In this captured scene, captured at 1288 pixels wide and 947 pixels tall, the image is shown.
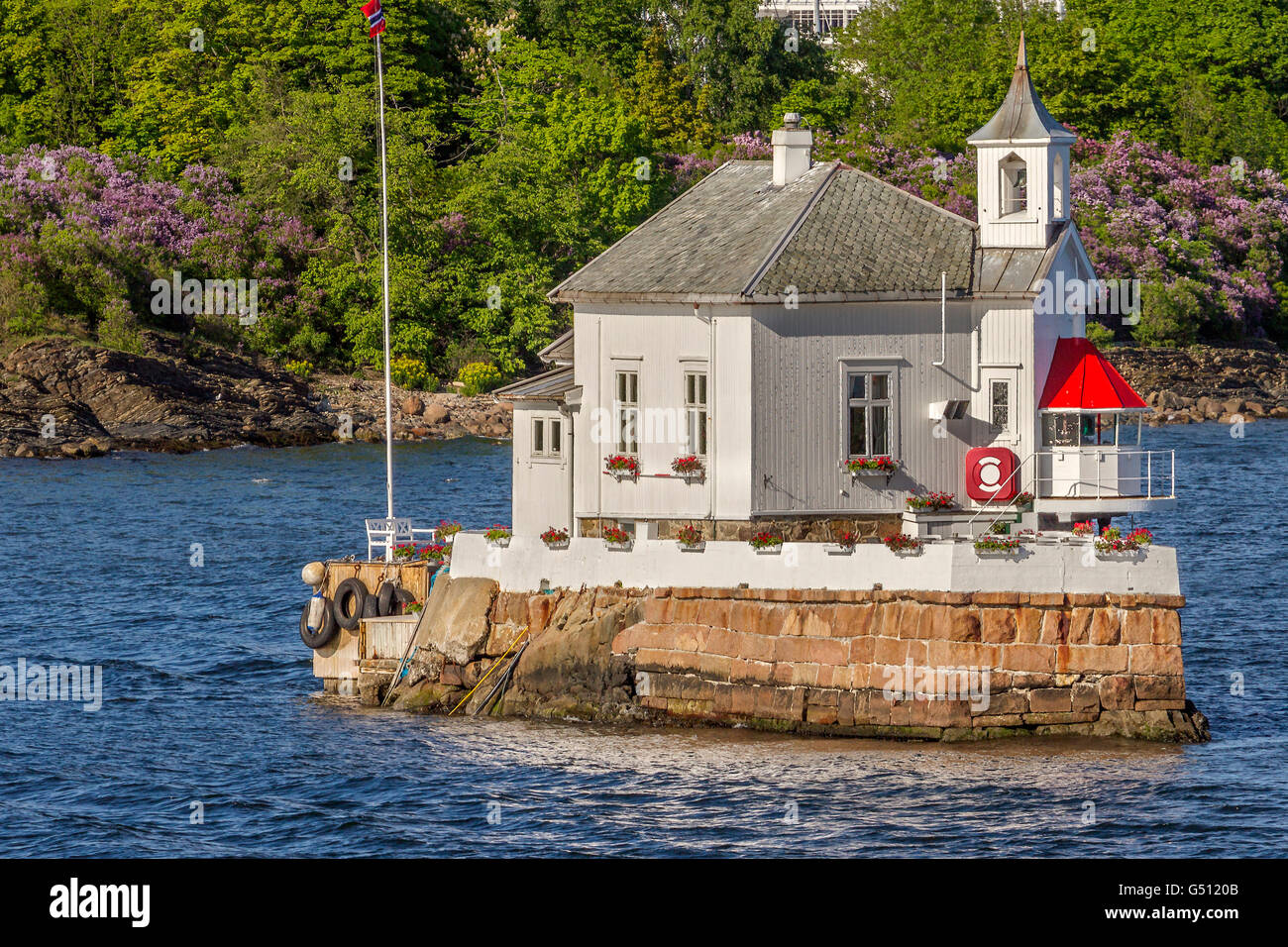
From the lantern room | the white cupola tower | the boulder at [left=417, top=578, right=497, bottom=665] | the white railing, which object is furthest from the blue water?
the white cupola tower

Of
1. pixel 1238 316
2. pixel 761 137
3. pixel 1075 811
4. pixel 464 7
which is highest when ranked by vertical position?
pixel 464 7

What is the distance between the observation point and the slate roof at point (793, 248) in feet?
126

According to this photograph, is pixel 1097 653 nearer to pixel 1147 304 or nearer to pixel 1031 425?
pixel 1031 425

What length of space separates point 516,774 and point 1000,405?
1124 centimetres

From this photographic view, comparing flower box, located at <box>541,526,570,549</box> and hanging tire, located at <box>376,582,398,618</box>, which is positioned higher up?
flower box, located at <box>541,526,570,549</box>

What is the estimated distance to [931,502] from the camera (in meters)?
38.4

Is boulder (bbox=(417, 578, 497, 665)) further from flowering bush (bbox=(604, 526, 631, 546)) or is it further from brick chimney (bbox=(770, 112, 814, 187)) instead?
brick chimney (bbox=(770, 112, 814, 187))

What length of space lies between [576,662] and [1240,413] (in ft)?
235

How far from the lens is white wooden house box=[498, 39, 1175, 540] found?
38250 mm

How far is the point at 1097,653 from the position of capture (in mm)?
35219

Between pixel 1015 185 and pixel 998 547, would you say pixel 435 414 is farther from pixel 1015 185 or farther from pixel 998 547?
pixel 998 547

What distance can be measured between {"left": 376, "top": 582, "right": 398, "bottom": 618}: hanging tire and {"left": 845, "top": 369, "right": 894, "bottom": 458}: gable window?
9770mm

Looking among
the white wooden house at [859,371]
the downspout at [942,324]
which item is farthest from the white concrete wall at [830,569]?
the downspout at [942,324]

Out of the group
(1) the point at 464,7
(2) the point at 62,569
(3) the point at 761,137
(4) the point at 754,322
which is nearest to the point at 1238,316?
(3) the point at 761,137
